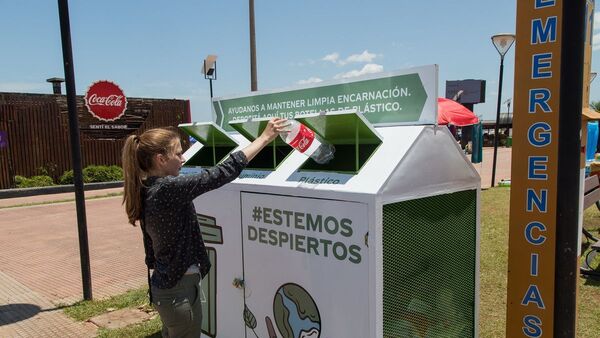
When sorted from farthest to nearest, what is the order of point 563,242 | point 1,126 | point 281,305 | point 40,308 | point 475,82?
point 475,82
point 1,126
point 40,308
point 281,305
point 563,242

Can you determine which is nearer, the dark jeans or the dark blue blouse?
the dark blue blouse

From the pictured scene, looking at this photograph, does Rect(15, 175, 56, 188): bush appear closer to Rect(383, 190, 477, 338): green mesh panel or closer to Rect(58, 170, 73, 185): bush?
Rect(58, 170, 73, 185): bush

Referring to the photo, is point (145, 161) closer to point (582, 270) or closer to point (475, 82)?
point (582, 270)

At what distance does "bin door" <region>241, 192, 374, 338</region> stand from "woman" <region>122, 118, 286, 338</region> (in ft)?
1.44

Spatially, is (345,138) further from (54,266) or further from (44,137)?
(44,137)

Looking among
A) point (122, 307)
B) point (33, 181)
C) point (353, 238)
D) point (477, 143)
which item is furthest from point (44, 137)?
point (353, 238)

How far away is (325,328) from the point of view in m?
2.30

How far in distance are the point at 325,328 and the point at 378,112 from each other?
3.98ft

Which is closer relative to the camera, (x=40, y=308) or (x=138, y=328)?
(x=138, y=328)

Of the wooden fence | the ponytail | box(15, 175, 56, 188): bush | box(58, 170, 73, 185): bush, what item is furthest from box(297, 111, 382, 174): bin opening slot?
the wooden fence

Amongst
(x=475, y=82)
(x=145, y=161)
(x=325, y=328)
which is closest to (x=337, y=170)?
(x=325, y=328)

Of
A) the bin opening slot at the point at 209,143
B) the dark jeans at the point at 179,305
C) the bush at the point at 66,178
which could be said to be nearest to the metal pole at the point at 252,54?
the bin opening slot at the point at 209,143

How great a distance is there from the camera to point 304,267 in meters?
2.36

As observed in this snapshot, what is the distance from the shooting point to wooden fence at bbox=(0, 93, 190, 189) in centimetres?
1444
